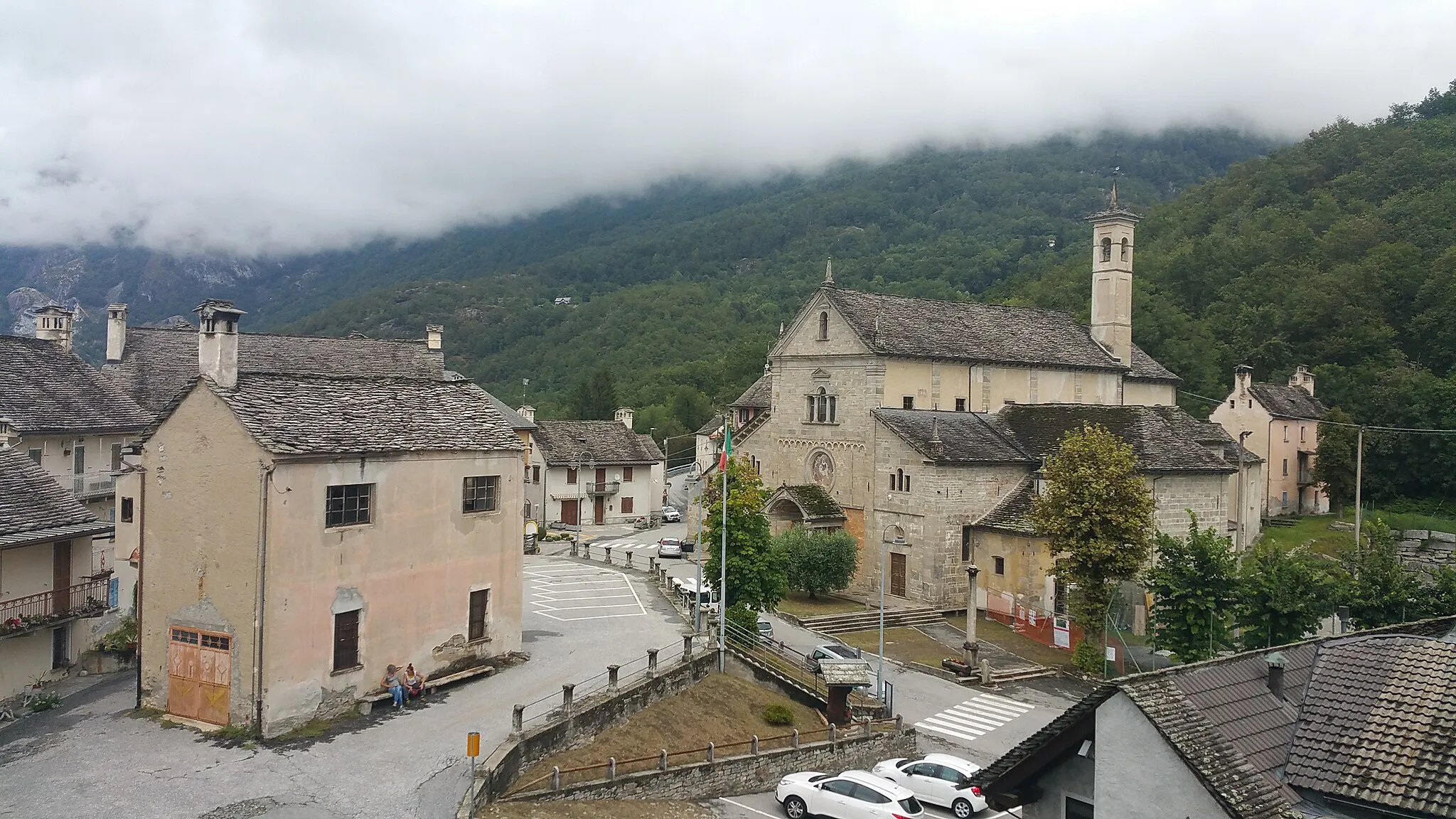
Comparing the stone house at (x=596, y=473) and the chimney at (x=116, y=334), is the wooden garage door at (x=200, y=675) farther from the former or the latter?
the stone house at (x=596, y=473)

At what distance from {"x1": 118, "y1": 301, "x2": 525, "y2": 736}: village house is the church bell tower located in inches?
1758

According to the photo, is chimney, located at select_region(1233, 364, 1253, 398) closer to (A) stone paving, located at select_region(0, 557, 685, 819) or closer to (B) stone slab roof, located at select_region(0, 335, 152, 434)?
(A) stone paving, located at select_region(0, 557, 685, 819)

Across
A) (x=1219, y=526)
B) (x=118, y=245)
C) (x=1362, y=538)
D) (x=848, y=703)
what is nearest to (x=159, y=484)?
(x=848, y=703)

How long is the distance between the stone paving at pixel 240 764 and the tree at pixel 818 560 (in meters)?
20.2

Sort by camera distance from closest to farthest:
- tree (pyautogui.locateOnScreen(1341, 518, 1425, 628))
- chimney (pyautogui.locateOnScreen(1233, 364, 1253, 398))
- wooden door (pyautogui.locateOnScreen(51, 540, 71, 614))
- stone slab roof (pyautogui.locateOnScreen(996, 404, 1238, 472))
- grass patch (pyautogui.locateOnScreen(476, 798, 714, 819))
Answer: grass patch (pyautogui.locateOnScreen(476, 798, 714, 819)) < wooden door (pyautogui.locateOnScreen(51, 540, 71, 614)) < tree (pyautogui.locateOnScreen(1341, 518, 1425, 628)) < stone slab roof (pyautogui.locateOnScreen(996, 404, 1238, 472)) < chimney (pyautogui.locateOnScreen(1233, 364, 1253, 398))

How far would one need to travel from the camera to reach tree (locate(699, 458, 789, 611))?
33062 mm

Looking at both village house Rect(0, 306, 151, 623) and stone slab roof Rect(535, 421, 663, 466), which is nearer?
village house Rect(0, 306, 151, 623)

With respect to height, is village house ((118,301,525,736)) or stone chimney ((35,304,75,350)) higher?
stone chimney ((35,304,75,350))

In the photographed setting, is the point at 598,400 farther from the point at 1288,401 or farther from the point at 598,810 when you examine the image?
the point at 598,810

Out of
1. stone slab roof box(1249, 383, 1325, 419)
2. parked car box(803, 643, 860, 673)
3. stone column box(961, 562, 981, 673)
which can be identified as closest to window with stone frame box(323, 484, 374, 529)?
parked car box(803, 643, 860, 673)

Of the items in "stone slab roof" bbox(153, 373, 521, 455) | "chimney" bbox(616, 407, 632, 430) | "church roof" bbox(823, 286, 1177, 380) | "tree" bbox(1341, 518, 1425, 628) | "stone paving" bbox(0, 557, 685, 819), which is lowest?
"stone paving" bbox(0, 557, 685, 819)

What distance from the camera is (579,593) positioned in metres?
39.2

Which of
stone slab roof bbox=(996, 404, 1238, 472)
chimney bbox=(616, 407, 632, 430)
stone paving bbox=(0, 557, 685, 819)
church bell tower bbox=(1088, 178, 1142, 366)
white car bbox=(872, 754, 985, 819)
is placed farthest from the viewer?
chimney bbox=(616, 407, 632, 430)

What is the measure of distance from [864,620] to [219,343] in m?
29.0
